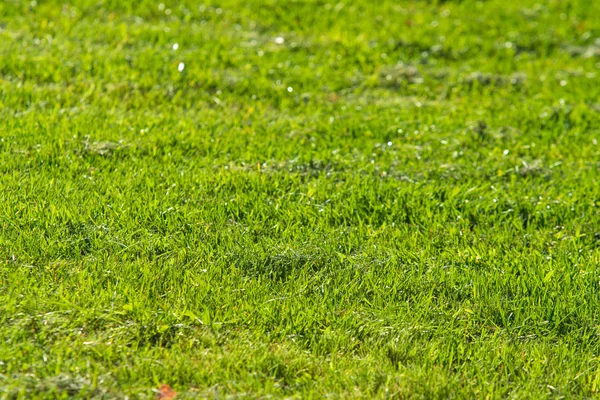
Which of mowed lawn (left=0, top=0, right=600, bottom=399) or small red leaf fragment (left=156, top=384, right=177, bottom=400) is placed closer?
small red leaf fragment (left=156, top=384, right=177, bottom=400)

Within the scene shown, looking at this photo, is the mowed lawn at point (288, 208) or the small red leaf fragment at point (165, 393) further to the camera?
the mowed lawn at point (288, 208)

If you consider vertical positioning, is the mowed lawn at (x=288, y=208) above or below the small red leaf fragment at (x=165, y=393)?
above

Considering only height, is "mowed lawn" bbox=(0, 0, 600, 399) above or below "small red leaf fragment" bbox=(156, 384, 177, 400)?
above

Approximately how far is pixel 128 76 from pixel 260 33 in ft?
5.94

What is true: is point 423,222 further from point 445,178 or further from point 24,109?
point 24,109

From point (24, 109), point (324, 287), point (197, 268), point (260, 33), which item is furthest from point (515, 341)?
point (260, 33)

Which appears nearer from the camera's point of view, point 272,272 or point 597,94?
point 272,272

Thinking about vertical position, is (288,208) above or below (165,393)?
above

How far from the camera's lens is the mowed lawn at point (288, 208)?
3.22 meters

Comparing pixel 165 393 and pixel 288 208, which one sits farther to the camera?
pixel 288 208

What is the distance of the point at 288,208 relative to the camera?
14.5 feet

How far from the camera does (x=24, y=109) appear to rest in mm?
5383

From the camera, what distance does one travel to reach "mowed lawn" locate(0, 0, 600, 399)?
3225 mm

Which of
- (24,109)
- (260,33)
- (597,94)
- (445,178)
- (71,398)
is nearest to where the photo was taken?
(71,398)
